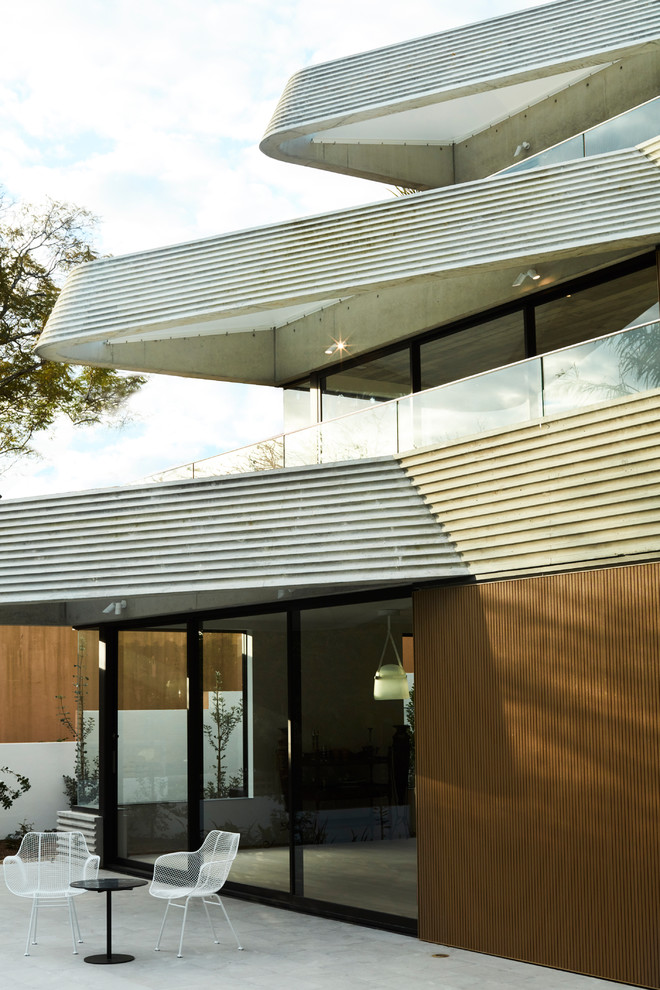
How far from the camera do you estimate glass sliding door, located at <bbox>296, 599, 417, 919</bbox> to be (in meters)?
9.62

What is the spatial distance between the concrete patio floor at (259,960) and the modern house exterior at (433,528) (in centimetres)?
34

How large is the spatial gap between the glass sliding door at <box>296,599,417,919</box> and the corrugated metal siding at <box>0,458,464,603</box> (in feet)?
2.93

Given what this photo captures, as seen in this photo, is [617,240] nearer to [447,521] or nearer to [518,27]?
[447,521]

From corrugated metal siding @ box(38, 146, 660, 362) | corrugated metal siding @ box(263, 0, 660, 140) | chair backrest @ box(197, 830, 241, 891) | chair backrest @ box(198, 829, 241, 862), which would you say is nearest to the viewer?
chair backrest @ box(197, 830, 241, 891)

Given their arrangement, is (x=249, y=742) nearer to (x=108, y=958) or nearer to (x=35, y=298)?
(x=108, y=958)

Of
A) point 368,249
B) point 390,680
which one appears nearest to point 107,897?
point 390,680

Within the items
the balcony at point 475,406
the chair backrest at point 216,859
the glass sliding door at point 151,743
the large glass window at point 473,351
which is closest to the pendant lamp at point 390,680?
the balcony at point 475,406

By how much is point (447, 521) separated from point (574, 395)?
1583 mm

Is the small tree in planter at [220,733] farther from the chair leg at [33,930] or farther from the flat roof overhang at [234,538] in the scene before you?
the chair leg at [33,930]

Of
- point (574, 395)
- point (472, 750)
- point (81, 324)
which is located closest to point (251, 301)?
Answer: point (81, 324)

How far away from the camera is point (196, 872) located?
9.49 metres

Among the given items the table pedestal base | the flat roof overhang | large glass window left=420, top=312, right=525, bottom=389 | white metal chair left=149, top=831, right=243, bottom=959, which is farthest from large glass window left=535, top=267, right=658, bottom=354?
the table pedestal base

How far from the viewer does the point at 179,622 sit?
Answer: 13.0m

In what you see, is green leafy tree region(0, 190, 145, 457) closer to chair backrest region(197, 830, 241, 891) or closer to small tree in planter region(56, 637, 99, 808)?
small tree in planter region(56, 637, 99, 808)
